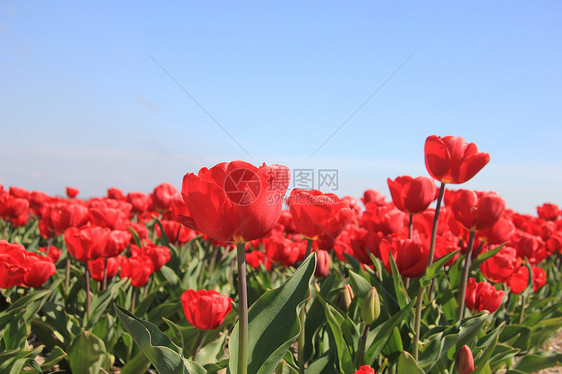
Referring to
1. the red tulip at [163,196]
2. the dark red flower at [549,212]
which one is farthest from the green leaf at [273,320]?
the dark red flower at [549,212]

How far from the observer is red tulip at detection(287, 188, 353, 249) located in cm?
179

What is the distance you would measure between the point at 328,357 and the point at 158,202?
3.26m

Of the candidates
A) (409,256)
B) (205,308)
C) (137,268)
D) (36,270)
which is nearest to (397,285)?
(409,256)

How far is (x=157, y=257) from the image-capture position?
2941 millimetres

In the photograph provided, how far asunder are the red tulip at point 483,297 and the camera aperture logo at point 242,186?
194cm

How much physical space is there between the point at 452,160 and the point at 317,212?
78 centimetres

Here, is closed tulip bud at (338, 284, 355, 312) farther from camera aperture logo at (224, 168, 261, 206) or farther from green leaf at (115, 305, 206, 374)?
camera aperture logo at (224, 168, 261, 206)

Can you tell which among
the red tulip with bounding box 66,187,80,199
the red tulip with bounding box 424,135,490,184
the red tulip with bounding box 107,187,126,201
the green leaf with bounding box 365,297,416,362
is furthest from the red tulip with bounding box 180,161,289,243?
the red tulip with bounding box 66,187,80,199

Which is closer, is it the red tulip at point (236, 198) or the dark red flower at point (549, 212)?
the red tulip at point (236, 198)

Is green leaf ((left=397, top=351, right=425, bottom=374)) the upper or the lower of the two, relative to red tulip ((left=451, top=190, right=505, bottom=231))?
lower

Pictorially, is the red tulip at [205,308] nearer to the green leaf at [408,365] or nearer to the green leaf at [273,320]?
the green leaf at [273,320]

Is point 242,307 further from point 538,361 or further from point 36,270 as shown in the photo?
point 538,361

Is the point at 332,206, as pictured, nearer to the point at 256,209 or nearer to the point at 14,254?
the point at 256,209

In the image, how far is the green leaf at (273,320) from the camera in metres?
1.43
